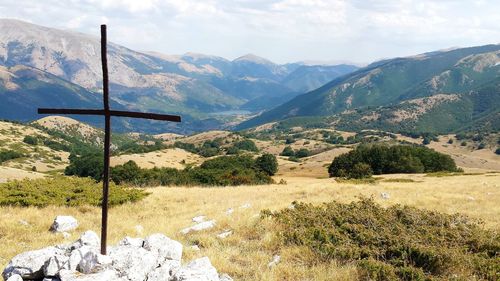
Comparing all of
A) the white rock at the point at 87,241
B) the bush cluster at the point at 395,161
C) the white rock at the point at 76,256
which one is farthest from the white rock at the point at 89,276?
the bush cluster at the point at 395,161

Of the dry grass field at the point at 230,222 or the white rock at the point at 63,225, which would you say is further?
the white rock at the point at 63,225

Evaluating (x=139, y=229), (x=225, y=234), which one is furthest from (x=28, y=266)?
(x=225, y=234)

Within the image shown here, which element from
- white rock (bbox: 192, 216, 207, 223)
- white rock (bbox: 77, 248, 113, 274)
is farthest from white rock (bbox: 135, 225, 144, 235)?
white rock (bbox: 77, 248, 113, 274)

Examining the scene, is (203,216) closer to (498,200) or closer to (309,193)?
(309,193)

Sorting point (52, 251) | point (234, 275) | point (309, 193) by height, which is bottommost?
point (309, 193)

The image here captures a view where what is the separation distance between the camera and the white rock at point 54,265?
31.1 feet

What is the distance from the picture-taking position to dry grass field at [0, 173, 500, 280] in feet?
38.8

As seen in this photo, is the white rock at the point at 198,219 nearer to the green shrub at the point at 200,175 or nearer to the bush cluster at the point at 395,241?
the bush cluster at the point at 395,241

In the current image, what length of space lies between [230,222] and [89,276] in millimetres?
9590

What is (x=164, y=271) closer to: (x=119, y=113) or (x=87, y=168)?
(x=119, y=113)

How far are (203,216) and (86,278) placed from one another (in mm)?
12212

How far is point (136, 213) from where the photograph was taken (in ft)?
73.9

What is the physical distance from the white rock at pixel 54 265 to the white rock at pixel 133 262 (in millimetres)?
1091

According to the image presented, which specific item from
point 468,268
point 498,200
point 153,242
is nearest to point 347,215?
point 468,268
